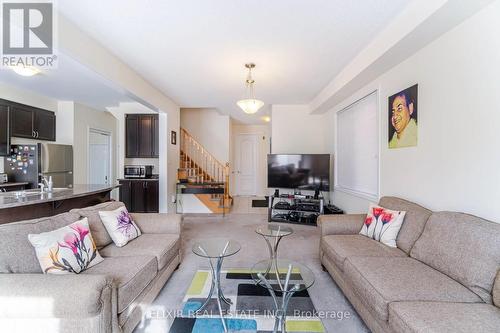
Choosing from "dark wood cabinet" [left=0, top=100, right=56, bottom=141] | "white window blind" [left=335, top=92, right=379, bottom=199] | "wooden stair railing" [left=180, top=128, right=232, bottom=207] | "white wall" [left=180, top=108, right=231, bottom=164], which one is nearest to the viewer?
"white window blind" [left=335, top=92, right=379, bottom=199]

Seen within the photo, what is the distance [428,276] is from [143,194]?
16.4 ft

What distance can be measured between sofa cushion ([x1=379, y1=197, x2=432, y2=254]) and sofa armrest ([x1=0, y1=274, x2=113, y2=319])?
2374 mm

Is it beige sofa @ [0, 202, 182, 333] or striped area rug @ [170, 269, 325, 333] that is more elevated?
beige sofa @ [0, 202, 182, 333]

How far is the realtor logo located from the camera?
6.86 feet

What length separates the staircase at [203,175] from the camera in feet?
18.1

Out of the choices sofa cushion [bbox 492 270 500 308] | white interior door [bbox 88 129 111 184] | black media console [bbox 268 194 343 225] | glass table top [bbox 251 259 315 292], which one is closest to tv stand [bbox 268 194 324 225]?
black media console [bbox 268 194 343 225]

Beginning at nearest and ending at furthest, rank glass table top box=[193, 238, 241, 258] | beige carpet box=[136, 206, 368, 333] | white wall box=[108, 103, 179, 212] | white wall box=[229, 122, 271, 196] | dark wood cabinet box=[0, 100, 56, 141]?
beige carpet box=[136, 206, 368, 333] < glass table top box=[193, 238, 241, 258] < dark wood cabinet box=[0, 100, 56, 141] < white wall box=[108, 103, 179, 212] < white wall box=[229, 122, 271, 196]

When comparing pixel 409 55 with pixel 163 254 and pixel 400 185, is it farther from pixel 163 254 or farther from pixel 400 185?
pixel 163 254

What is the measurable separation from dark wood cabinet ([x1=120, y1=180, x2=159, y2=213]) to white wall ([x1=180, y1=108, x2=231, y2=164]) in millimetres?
2302

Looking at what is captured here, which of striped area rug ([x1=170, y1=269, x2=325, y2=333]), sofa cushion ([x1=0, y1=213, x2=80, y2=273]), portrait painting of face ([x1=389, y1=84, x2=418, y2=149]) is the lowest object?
striped area rug ([x1=170, y1=269, x2=325, y2=333])

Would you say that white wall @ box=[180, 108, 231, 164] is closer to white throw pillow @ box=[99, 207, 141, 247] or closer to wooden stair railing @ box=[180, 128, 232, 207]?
wooden stair railing @ box=[180, 128, 232, 207]

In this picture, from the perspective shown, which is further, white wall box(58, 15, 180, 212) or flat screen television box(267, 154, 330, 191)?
flat screen television box(267, 154, 330, 191)

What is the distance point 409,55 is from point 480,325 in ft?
8.12

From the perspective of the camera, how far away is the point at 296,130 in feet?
18.3
